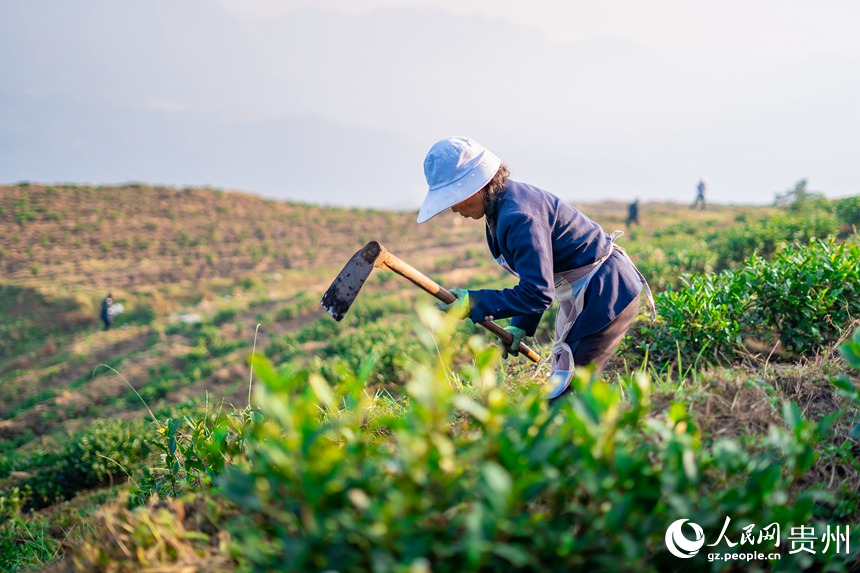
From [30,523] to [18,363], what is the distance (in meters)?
11.2

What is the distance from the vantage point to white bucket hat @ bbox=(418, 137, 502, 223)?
238cm

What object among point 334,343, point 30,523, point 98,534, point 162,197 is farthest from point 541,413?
point 162,197

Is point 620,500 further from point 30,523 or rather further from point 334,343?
point 334,343

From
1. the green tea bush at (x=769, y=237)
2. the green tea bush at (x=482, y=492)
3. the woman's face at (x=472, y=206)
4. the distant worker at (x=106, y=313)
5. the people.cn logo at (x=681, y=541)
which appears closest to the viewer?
the green tea bush at (x=482, y=492)

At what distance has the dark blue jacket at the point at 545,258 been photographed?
7.48 feet

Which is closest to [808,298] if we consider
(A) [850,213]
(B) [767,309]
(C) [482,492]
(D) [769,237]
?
(B) [767,309]

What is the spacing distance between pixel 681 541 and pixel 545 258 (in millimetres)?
1220

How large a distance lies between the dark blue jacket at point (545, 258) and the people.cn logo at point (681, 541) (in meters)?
1.10

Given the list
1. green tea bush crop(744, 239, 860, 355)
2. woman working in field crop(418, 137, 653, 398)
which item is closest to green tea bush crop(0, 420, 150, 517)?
woman working in field crop(418, 137, 653, 398)

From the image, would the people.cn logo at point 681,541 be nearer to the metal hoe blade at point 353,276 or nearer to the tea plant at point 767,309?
the metal hoe blade at point 353,276

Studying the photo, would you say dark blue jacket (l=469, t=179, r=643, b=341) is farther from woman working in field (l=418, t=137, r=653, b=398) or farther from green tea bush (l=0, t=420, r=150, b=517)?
green tea bush (l=0, t=420, r=150, b=517)

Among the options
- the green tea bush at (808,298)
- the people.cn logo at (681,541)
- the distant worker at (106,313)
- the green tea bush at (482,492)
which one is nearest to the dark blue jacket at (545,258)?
the green tea bush at (482,492)

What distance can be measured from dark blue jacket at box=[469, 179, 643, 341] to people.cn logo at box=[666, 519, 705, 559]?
1101mm

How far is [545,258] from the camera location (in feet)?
7.52
